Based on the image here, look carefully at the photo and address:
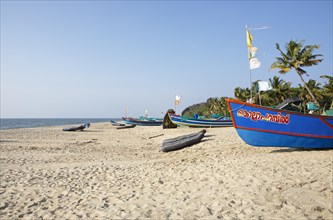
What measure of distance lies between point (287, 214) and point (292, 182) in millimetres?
1879

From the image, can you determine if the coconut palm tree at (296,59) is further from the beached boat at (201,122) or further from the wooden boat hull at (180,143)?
the wooden boat hull at (180,143)

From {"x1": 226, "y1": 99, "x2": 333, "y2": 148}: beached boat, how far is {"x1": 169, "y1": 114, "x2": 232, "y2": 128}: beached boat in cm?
1663

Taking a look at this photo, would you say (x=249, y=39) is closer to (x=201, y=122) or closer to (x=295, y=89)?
(x=201, y=122)

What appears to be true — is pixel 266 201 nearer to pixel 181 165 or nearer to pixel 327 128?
pixel 181 165

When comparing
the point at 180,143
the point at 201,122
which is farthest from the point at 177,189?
the point at 201,122

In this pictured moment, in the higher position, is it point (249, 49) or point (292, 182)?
point (249, 49)

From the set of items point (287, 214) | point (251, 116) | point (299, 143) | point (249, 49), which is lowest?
point (287, 214)

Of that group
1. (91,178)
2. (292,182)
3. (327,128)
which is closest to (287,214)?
(292,182)

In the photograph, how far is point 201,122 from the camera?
27938 mm

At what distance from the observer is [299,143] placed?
10.3 m

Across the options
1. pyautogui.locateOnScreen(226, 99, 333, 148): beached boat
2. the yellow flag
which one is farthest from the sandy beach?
the yellow flag

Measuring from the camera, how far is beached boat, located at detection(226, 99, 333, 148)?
33.5 feet

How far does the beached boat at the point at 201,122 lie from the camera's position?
27156 millimetres

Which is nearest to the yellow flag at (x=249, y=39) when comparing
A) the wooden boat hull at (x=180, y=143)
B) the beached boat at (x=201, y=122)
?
the wooden boat hull at (x=180, y=143)
